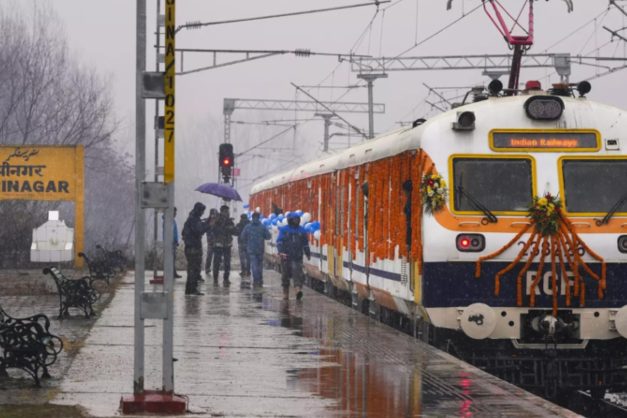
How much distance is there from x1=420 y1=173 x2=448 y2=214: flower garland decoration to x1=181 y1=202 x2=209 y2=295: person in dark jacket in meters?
11.1

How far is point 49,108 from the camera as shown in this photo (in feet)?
193

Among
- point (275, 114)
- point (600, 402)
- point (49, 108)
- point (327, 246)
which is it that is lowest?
point (600, 402)

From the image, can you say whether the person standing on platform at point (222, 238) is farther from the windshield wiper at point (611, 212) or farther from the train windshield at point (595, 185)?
the windshield wiper at point (611, 212)

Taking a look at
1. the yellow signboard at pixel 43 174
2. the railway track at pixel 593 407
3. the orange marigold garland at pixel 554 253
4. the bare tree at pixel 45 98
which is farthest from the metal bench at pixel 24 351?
the bare tree at pixel 45 98

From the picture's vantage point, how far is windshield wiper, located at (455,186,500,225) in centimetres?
1420

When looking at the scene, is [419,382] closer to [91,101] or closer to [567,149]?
[567,149]

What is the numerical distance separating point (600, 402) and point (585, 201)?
6.50 feet

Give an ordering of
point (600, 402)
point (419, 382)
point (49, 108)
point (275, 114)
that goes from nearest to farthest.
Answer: point (419, 382) < point (600, 402) < point (49, 108) < point (275, 114)

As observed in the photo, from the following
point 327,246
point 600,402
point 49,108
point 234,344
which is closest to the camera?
point 600,402

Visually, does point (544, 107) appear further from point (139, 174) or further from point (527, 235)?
point (139, 174)

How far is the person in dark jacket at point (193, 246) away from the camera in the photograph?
985 inches

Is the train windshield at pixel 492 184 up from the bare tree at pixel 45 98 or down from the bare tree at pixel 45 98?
down

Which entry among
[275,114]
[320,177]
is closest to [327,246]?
[320,177]

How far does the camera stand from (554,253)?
1406 centimetres
